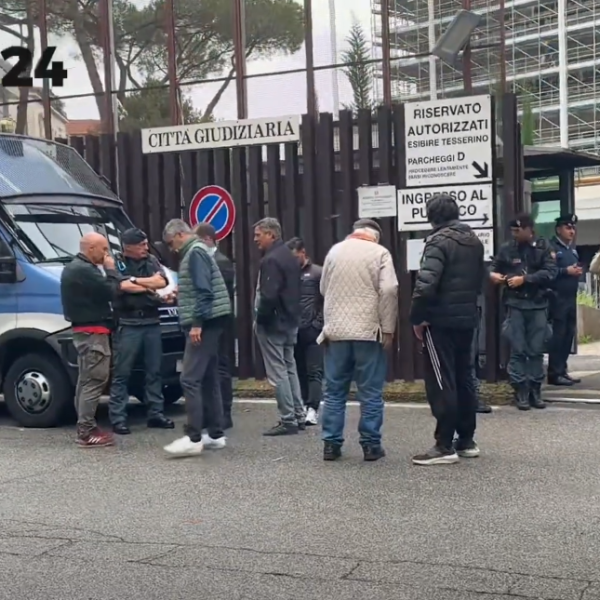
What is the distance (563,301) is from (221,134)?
4.42 metres

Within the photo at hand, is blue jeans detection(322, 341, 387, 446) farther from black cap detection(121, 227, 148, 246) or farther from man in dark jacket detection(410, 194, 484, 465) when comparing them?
black cap detection(121, 227, 148, 246)

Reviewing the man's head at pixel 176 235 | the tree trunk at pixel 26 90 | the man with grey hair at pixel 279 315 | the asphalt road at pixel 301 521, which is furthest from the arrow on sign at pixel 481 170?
the tree trunk at pixel 26 90

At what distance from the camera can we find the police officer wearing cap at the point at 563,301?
1128 cm

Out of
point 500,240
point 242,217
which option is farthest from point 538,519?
point 242,217

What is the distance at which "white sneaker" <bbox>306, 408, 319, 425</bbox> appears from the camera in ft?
30.7

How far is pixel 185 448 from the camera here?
315 inches

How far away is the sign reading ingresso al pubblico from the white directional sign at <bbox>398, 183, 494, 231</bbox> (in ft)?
5.23

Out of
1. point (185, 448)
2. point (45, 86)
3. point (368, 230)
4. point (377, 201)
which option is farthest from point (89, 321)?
point (45, 86)

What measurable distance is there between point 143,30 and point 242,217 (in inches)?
130

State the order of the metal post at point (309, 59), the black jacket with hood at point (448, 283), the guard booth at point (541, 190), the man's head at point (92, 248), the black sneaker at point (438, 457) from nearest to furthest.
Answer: the black jacket with hood at point (448, 283)
the black sneaker at point (438, 457)
the man's head at point (92, 248)
the guard booth at point (541, 190)
the metal post at point (309, 59)

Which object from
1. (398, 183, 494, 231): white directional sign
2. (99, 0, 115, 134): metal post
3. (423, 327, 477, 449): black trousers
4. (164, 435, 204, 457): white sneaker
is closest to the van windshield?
(164, 435, 204, 457): white sneaker

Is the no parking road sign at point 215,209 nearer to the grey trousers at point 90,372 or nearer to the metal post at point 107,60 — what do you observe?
the metal post at point 107,60

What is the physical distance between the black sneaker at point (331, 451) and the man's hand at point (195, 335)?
130cm

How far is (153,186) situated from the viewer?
1245 cm
